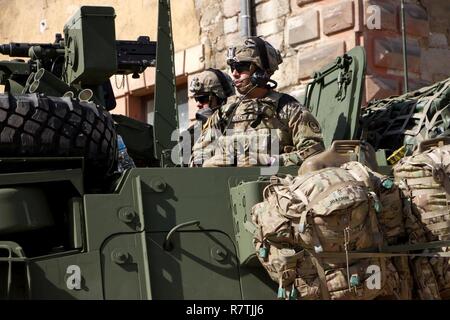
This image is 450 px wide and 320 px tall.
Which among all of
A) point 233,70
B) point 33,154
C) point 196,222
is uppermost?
point 233,70

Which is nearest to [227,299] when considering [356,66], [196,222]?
[196,222]

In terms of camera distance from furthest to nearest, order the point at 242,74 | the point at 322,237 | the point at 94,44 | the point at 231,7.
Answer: the point at 231,7
the point at 94,44
the point at 242,74
the point at 322,237

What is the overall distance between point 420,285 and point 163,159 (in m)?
2.12

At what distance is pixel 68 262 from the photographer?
4797 mm

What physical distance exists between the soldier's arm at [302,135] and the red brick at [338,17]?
17.3 ft

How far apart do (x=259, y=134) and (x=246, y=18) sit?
6.50 m

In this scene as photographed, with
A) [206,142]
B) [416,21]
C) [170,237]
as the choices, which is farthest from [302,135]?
[416,21]

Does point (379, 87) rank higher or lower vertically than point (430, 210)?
higher

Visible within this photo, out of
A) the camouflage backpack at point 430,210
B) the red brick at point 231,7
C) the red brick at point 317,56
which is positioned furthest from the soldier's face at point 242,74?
the red brick at point 231,7

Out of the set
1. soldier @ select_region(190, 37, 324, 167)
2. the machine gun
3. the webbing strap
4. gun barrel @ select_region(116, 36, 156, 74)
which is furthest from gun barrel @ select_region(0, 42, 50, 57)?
the webbing strap

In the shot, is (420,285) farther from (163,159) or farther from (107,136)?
(163,159)

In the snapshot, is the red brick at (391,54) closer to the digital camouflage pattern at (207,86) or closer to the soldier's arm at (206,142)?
the digital camouflage pattern at (207,86)

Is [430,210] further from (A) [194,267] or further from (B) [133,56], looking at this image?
(B) [133,56]

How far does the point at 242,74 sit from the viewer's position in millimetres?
6109
